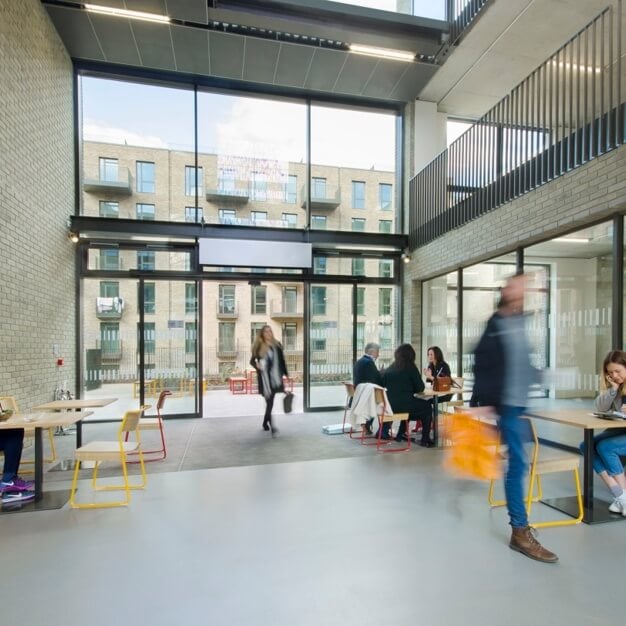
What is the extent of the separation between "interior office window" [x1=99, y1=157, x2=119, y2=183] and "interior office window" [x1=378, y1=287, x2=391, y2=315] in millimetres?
5225

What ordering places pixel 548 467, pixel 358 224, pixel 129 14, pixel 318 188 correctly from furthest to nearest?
pixel 358 224 < pixel 318 188 < pixel 129 14 < pixel 548 467

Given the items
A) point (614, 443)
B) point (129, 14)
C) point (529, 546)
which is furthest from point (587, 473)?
point (129, 14)

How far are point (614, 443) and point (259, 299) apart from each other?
5.72 m

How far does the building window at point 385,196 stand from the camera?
8289mm

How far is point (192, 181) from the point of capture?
7387 millimetres

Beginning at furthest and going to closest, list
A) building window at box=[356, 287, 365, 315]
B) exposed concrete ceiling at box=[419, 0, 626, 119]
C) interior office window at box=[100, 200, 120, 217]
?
building window at box=[356, 287, 365, 315], interior office window at box=[100, 200, 120, 217], exposed concrete ceiling at box=[419, 0, 626, 119]

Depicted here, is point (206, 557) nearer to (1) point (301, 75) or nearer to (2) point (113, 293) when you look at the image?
(2) point (113, 293)

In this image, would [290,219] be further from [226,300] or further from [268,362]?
[268,362]

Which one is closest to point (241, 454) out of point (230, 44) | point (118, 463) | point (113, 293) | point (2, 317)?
point (118, 463)

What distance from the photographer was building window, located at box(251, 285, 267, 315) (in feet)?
24.9

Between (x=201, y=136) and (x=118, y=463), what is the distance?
5.61 m

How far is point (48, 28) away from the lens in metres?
5.94

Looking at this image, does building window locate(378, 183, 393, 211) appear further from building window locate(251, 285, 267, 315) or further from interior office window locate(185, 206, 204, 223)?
interior office window locate(185, 206, 204, 223)

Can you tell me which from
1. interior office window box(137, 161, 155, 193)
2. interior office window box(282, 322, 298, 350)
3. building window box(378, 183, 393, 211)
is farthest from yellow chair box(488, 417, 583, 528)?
interior office window box(137, 161, 155, 193)
